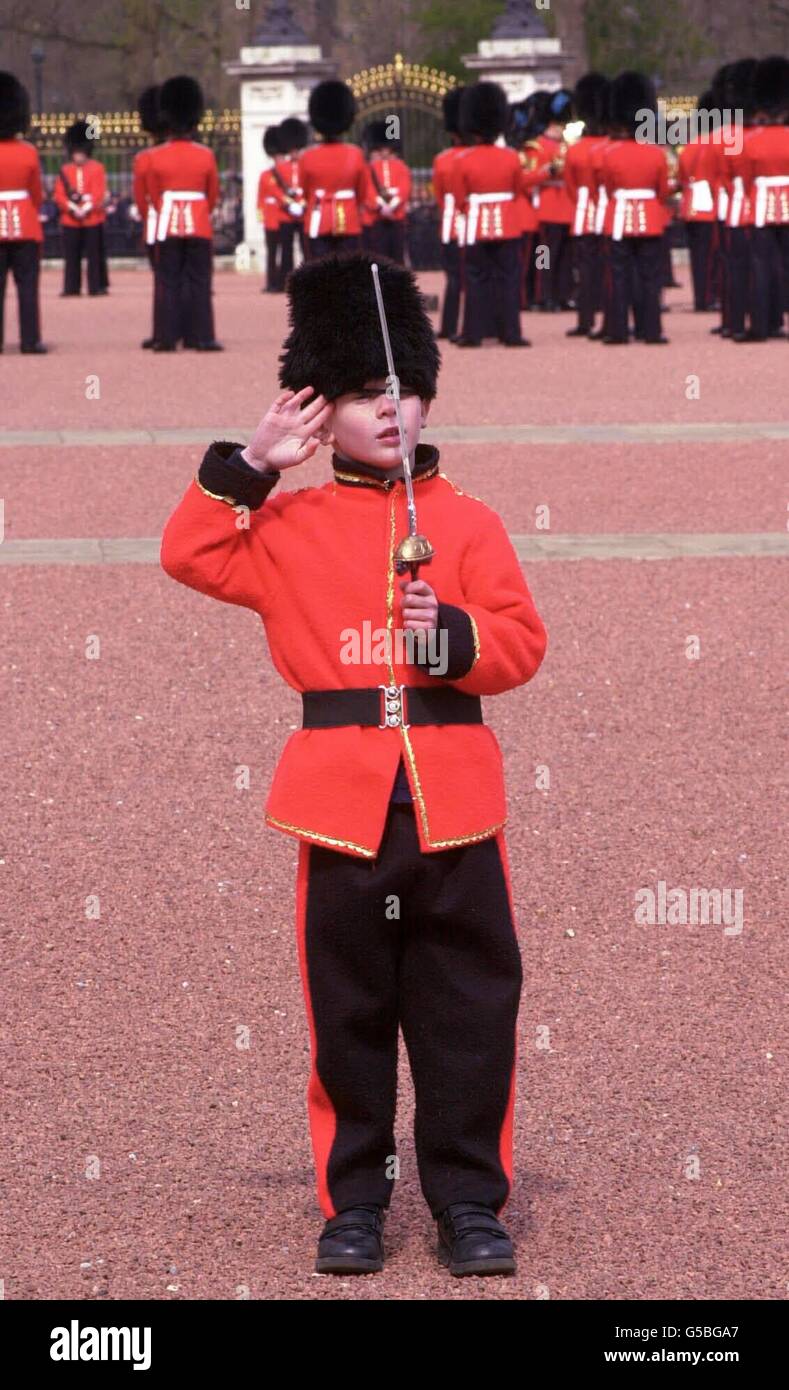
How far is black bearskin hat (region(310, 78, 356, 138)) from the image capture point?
1875 cm

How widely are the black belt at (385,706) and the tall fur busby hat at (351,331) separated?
0.36 meters

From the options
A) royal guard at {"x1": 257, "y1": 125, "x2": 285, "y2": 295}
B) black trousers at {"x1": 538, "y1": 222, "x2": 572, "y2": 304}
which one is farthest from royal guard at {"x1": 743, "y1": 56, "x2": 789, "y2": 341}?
royal guard at {"x1": 257, "y1": 125, "x2": 285, "y2": 295}

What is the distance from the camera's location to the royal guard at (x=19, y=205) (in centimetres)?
1611

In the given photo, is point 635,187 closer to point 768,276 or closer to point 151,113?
point 768,276

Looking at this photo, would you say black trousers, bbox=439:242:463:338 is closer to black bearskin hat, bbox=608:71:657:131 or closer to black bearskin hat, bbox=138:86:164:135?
black bearskin hat, bbox=608:71:657:131

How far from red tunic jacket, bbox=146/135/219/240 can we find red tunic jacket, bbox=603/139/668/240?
8.63 ft

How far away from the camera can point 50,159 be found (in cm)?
4341

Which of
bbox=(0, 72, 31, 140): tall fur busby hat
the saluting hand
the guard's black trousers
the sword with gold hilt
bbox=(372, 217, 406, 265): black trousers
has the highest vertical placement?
bbox=(0, 72, 31, 140): tall fur busby hat

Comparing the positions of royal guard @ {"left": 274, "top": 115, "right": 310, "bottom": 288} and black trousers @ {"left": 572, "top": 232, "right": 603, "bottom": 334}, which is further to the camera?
royal guard @ {"left": 274, "top": 115, "right": 310, "bottom": 288}

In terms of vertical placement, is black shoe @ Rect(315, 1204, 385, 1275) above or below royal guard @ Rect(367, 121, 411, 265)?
below

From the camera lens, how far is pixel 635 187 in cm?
1655

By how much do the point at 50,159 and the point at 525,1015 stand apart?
41.0 metres

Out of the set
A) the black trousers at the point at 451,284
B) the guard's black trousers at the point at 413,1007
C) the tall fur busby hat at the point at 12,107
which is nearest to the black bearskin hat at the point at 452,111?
the black trousers at the point at 451,284

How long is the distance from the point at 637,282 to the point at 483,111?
1542 mm
